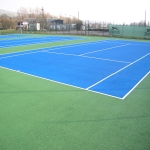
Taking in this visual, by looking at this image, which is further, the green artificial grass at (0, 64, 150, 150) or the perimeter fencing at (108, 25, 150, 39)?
the perimeter fencing at (108, 25, 150, 39)

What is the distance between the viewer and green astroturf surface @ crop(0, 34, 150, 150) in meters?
3.88

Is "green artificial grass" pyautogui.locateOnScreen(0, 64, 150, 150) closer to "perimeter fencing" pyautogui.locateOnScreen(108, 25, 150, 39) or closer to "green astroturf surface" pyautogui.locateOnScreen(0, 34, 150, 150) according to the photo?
"green astroturf surface" pyautogui.locateOnScreen(0, 34, 150, 150)

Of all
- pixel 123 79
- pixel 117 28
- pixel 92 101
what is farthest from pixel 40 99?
pixel 117 28

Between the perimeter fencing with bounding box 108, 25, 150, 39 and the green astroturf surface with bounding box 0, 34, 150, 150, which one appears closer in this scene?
the green astroturf surface with bounding box 0, 34, 150, 150

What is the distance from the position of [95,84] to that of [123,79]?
1.57 metres

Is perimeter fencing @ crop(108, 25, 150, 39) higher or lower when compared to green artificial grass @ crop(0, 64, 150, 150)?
higher

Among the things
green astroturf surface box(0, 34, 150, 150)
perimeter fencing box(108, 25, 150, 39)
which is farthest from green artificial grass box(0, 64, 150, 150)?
perimeter fencing box(108, 25, 150, 39)

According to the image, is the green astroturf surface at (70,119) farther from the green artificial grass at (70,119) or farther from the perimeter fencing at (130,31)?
the perimeter fencing at (130,31)

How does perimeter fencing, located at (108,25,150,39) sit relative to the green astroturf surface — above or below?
above

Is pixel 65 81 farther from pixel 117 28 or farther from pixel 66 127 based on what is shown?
pixel 117 28

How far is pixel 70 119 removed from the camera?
15.9 ft

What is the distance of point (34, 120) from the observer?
4.77 meters

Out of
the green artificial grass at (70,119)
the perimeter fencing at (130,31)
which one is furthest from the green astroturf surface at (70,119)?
the perimeter fencing at (130,31)


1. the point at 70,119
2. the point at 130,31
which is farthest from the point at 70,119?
the point at 130,31
